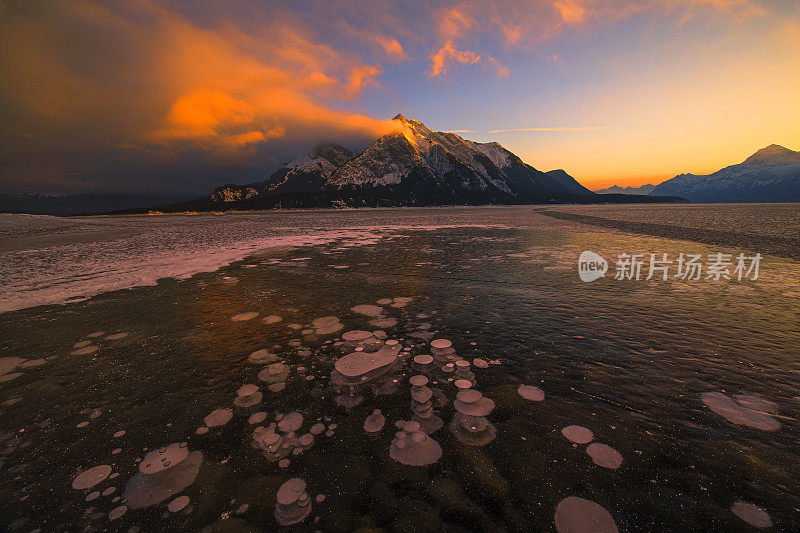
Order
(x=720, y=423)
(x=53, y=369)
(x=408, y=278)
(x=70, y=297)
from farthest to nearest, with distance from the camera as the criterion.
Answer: (x=408, y=278) → (x=70, y=297) → (x=53, y=369) → (x=720, y=423)

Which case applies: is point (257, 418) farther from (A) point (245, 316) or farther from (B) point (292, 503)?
(A) point (245, 316)

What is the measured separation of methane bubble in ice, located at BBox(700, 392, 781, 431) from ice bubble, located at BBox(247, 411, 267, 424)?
621 centimetres

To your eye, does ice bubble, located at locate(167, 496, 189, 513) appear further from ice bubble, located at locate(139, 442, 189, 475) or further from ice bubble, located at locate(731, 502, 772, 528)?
ice bubble, located at locate(731, 502, 772, 528)

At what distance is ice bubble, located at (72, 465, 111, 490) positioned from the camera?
3.22 meters

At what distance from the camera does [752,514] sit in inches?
112

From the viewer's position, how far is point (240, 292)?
10305mm

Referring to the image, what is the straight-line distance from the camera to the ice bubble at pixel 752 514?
277cm

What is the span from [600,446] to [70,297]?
1452 centimetres

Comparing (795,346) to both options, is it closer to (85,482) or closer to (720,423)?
(720,423)

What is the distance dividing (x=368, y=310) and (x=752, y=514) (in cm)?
714

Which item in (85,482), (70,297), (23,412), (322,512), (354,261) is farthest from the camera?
(354,261)

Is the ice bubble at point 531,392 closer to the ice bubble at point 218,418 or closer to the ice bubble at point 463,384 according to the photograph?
the ice bubble at point 463,384

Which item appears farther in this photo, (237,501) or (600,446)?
(600,446)

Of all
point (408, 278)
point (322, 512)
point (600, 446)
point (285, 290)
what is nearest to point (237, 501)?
point (322, 512)
